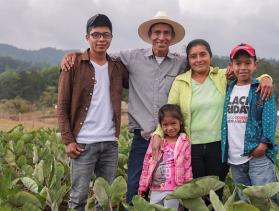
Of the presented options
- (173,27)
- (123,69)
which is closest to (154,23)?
(173,27)

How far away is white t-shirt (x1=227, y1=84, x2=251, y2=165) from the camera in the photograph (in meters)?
3.35

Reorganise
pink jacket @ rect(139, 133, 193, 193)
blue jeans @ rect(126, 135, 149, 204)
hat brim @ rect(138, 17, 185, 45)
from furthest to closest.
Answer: blue jeans @ rect(126, 135, 149, 204), hat brim @ rect(138, 17, 185, 45), pink jacket @ rect(139, 133, 193, 193)

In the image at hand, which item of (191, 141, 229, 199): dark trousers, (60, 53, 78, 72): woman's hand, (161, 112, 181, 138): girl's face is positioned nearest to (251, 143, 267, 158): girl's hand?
(191, 141, 229, 199): dark trousers

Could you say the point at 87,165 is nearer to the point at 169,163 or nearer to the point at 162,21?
the point at 169,163

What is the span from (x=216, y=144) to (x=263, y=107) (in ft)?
1.45

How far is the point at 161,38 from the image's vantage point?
368 centimetres

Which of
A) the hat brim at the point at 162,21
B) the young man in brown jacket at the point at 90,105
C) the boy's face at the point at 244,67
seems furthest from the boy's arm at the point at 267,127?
the young man in brown jacket at the point at 90,105

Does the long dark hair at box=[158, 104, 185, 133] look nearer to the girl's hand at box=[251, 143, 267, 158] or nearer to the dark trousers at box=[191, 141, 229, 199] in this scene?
the dark trousers at box=[191, 141, 229, 199]

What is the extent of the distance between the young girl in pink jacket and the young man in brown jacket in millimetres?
394

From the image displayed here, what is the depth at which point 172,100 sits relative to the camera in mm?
3607

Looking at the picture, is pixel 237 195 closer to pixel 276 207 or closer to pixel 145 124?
pixel 276 207

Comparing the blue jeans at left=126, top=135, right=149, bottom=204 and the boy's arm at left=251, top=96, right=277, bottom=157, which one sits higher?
the boy's arm at left=251, top=96, right=277, bottom=157

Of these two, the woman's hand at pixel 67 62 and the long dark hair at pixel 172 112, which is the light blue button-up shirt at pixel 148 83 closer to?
the long dark hair at pixel 172 112

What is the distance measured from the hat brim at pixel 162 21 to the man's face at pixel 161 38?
39 mm
